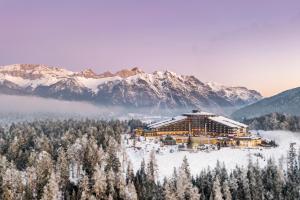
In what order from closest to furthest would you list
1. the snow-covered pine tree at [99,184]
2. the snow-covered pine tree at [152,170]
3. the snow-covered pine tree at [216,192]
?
the snow-covered pine tree at [216,192] < the snow-covered pine tree at [99,184] < the snow-covered pine tree at [152,170]

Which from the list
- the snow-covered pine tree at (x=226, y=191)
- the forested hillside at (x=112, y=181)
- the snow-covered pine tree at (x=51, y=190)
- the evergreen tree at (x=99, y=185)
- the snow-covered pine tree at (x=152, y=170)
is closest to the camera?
the snow-covered pine tree at (x=51, y=190)

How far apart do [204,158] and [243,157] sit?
17908mm

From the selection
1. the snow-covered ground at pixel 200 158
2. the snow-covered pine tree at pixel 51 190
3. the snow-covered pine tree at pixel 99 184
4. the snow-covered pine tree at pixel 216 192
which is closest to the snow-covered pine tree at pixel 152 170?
the snow-covered ground at pixel 200 158

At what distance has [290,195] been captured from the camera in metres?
143

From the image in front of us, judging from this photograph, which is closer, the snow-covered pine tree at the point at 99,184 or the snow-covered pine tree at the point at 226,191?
the snow-covered pine tree at the point at 226,191

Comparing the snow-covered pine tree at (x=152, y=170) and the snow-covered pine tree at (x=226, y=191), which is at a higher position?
the snow-covered pine tree at (x=152, y=170)

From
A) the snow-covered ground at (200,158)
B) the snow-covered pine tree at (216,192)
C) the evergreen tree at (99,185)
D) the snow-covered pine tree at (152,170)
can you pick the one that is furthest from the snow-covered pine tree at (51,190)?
the snow-covered ground at (200,158)

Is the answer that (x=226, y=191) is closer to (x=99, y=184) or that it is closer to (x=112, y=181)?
(x=112, y=181)

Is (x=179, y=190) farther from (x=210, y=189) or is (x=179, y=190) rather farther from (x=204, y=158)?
(x=204, y=158)

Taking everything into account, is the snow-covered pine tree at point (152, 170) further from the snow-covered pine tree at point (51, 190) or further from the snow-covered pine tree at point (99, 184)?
the snow-covered pine tree at point (51, 190)

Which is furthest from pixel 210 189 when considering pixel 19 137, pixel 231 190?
pixel 19 137

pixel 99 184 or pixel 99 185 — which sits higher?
pixel 99 184

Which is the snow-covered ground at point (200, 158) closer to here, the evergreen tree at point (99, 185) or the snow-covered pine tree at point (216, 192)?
the snow-covered pine tree at point (216, 192)

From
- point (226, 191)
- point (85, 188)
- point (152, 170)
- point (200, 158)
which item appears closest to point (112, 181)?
point (85, 188)
